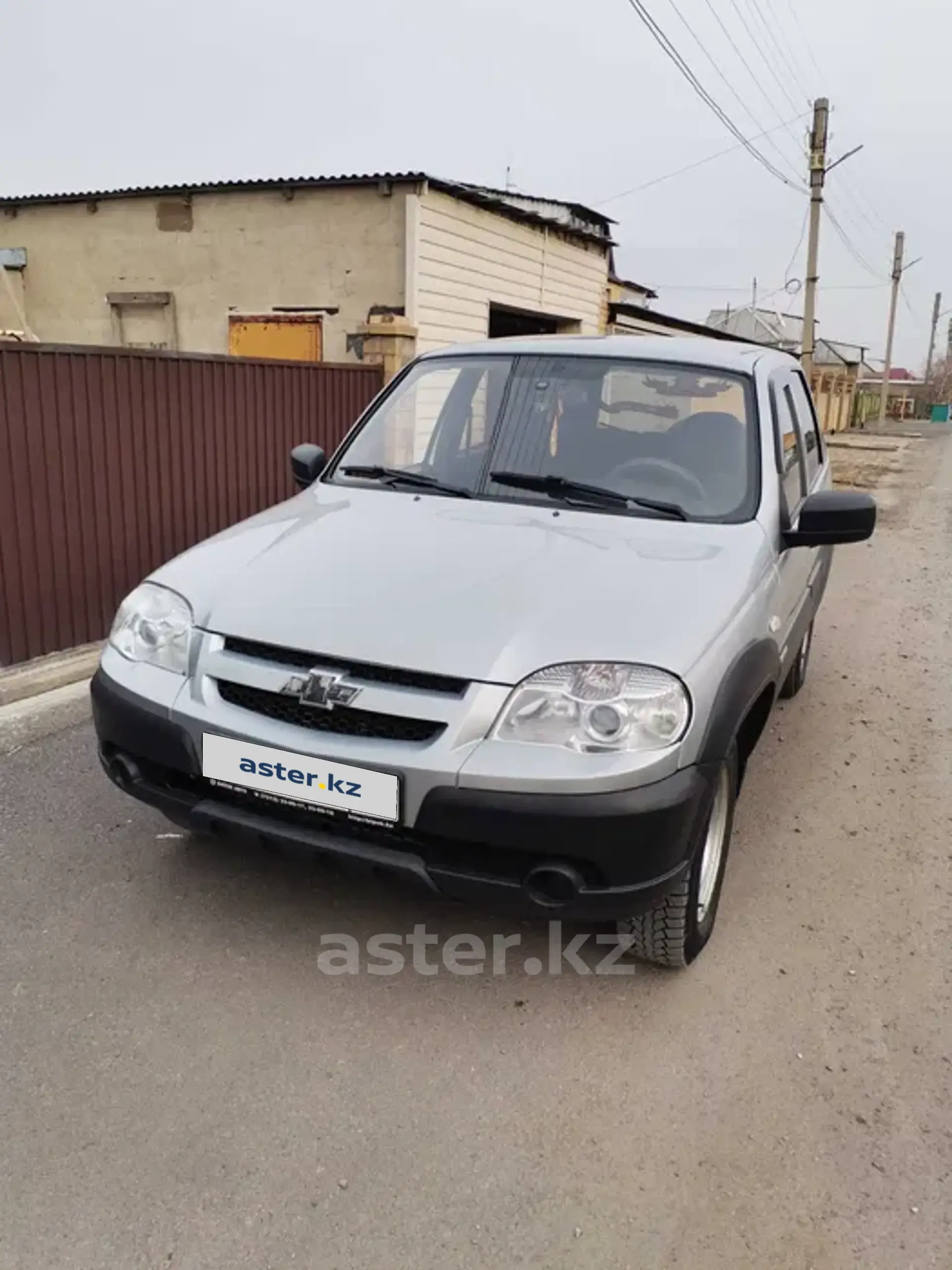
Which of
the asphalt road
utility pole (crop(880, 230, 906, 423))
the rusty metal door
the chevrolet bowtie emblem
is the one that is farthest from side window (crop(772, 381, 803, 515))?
utility pole (crop(880, 230, 906, 423))

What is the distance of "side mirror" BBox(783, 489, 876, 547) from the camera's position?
127 inches

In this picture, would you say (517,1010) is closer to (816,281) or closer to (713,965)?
(713,965)

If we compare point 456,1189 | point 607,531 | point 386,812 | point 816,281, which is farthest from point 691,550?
point 816,281

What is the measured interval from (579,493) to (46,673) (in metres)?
3.27

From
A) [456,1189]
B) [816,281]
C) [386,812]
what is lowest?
[456,1189]

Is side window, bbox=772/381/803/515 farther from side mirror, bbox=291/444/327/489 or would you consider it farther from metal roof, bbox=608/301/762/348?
metal roof, bbox=608/301/762/348

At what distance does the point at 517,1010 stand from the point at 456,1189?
609 millimetres

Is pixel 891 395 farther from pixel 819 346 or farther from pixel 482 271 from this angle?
pixel 482 271

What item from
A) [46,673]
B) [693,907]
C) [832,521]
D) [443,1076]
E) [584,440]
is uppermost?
[584,440]

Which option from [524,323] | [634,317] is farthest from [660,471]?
[634,317]

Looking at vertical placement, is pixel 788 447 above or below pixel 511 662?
above

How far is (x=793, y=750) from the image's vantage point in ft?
14.7

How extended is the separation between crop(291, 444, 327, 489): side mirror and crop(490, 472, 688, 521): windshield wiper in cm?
96

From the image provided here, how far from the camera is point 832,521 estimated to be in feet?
10.6
